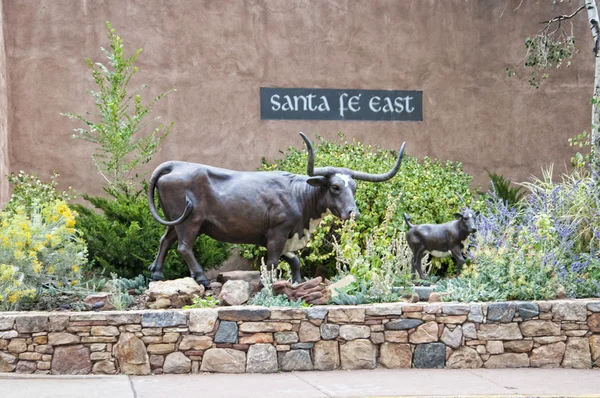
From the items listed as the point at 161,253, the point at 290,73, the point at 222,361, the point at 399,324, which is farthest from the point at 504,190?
the point at 222,361

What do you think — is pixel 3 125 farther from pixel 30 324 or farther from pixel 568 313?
pixel 568 313

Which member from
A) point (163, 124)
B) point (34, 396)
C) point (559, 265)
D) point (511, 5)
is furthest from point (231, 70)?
point (34, 396)

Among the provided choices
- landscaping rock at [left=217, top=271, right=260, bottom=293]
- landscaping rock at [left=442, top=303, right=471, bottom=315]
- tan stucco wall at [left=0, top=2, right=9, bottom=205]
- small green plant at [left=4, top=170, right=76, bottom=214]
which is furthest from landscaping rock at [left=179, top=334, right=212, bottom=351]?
tan stucco wall at [left=0, top=2, right=9, bottom=205]

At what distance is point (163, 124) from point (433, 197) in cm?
475

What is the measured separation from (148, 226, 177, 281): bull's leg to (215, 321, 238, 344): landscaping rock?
4.72 feet

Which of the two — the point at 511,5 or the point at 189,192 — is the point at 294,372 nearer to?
the point at 189,192

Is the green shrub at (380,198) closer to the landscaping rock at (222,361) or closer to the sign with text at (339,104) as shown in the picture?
the sign with text at (339,104)

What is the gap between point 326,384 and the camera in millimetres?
7656

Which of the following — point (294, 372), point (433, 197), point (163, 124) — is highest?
point (163, 124)

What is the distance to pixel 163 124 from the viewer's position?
46.4 ft

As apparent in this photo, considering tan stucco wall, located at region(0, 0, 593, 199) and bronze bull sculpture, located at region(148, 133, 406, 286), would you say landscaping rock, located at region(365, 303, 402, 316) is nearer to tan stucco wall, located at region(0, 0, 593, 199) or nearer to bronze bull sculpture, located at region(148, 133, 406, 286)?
bronze bull sculpture, located at region(148, 133, 406, 286)

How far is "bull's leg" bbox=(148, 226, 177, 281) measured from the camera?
9.45 m

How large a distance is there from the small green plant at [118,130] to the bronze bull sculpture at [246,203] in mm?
3270

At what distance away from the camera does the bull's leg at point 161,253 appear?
9445 millimetres
